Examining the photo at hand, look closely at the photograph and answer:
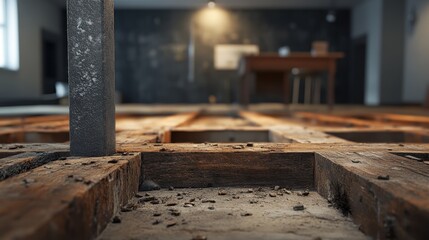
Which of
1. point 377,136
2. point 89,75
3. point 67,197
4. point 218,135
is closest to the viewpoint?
point 67,197

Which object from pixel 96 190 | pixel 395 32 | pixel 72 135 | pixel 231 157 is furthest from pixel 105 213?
pixel 395 32

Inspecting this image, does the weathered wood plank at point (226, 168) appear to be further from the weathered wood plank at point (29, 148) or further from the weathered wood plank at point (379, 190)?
the weathered wood plank at point (29, 148)

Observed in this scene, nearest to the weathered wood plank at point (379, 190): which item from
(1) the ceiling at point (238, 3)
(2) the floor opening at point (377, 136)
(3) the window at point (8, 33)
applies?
(2) the floor opening at point (377, 136)

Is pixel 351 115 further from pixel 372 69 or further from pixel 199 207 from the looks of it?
pixel 372 69

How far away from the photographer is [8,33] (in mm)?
9594

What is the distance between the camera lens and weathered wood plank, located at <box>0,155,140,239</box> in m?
0.75

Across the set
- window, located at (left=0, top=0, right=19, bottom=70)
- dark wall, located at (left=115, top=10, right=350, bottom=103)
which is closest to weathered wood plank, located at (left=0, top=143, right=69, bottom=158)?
window, located at (left=0, top=0, right=19, bottom=70)

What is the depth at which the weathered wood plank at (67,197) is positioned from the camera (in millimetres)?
753

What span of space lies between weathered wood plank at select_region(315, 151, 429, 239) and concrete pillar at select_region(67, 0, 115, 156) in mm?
779

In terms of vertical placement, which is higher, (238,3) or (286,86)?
(238,3)

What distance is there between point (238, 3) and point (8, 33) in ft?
19.3

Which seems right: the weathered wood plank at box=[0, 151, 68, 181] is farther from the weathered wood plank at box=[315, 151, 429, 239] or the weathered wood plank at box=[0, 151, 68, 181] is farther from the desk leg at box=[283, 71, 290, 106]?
the desk leg at box=[283, 71, 290, 106]

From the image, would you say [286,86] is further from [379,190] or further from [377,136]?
[379,190]

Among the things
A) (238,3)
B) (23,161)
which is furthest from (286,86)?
(23,161)
